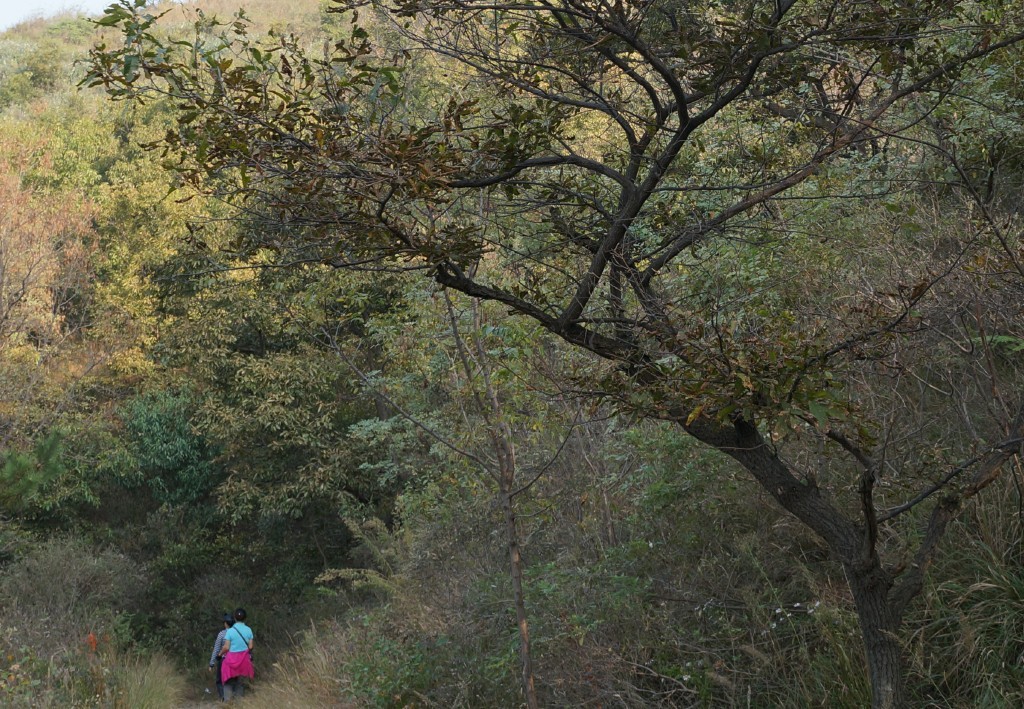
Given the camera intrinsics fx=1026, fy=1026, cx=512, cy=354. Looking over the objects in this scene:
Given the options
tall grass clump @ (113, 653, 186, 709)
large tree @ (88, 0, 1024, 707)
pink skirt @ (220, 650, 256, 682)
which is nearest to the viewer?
large tree @ (88, 0, 1024, 707)

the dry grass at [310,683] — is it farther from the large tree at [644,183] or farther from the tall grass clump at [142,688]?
the large tree at [644,183]

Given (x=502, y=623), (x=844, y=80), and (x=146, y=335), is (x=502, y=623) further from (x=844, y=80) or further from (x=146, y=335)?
(x=146, y=335)

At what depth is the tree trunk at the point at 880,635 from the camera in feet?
14.2

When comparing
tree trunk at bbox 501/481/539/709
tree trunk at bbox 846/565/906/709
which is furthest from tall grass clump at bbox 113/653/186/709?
tree trunk at bbox 846/565/906/709

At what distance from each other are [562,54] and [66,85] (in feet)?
137

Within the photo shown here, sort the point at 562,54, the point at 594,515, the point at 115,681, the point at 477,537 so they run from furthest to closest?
the point at 115,681, the point at 477,537, the point at 594,515, the point at 562,54

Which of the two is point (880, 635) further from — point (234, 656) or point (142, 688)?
point (234, 656)

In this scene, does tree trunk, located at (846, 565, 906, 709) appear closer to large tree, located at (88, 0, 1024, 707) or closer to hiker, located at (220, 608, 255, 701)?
large tree, located at (88, 0, 1024, 707)

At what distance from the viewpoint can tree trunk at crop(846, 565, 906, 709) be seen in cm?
433

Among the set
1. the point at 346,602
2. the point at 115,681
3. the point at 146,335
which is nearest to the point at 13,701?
the point at 115,681

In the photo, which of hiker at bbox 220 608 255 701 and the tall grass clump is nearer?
the tall grass clump

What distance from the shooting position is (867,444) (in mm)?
4184

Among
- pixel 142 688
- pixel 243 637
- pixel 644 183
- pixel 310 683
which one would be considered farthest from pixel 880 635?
pixel 243 637

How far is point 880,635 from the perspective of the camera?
14.2ft
